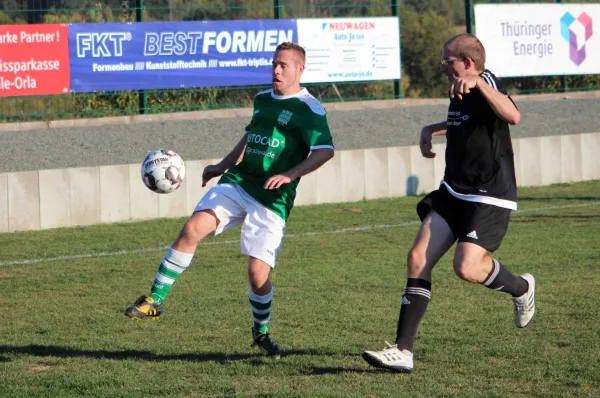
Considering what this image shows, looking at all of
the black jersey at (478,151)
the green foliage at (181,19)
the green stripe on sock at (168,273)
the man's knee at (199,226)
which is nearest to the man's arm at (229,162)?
the man's knee at (199,226)

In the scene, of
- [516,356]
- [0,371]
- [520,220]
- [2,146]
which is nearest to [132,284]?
[0,371]

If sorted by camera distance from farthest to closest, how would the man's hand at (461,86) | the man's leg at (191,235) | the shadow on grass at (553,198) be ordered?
the shadow on grass at (553,198), the man's leg at (191,235), the man's hand at (461,86)

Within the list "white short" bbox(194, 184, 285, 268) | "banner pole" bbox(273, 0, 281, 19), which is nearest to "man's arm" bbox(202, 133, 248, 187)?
"white short" bbox(194, 184, 285, 268)

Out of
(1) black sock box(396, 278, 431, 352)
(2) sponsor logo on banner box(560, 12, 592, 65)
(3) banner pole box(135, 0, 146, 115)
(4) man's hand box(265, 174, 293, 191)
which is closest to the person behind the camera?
Result: (1) black sock box(396, 278, 431, 352)

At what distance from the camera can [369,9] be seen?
75.0ft

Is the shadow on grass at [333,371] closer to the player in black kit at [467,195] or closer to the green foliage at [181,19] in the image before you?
the player in black kit at [467,195]

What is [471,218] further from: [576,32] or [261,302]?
[576,32]

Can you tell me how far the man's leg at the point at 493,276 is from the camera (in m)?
6.47

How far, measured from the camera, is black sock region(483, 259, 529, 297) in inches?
263

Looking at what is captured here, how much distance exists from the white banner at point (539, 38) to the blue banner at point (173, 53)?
17.0 feet

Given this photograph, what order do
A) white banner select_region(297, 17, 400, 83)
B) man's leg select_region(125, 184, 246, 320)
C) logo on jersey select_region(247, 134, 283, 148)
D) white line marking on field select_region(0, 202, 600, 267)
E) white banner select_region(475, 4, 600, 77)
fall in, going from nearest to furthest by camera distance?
man's leg select_region(125, 184, 246, 320), logo on jersey select_region(247, 134, 283, 148), white line marking on field select_region(0, 202, 600, 267), white banner select_region(297, 17, 400, 83), white banner select_region(475, 4, 600, 77)

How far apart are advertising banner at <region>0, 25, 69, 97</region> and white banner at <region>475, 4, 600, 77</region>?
30.9 ft

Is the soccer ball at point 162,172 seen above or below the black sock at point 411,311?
above

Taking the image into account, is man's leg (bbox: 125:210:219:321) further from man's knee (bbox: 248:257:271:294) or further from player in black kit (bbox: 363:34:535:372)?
player in black kit (bbox: 363:34:535:372)
